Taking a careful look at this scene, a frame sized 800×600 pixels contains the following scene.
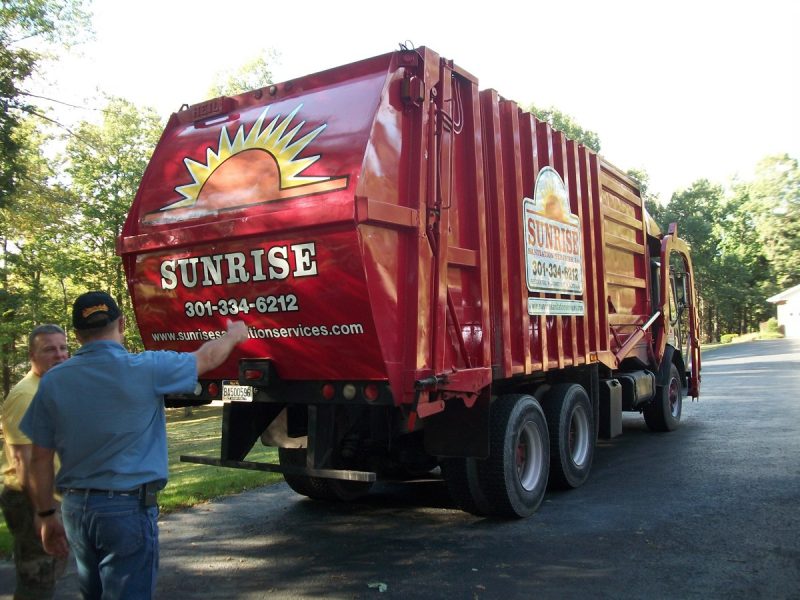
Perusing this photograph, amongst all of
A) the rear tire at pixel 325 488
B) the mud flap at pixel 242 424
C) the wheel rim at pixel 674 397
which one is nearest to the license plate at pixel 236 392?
the mud flap at pixel 242 424

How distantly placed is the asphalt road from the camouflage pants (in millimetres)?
1007

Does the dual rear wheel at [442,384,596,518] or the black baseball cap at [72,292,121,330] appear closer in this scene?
the black baseball cap at [72,292,121,330]

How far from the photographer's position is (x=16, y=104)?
13.9 m

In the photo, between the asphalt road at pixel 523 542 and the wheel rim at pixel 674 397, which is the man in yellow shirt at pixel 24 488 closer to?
the asphalt road at pixel 523 542

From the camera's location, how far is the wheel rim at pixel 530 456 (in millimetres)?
5902

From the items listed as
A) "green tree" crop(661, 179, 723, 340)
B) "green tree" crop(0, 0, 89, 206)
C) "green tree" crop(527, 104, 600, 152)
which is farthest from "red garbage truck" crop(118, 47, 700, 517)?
"green tree" crop(661, 179, 723, 340)

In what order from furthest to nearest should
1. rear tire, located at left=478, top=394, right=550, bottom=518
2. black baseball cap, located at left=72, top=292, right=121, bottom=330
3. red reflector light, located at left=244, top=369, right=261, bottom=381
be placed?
rear tire, located at left=478, top=394, right=550, bottom=518 < red reflector light, located at left=244, top=369, right=261, bottom=381 < black baseball cap, located at left=72, top=292, right=121, bottom=330

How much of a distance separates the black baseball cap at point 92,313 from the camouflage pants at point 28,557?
4.34 feet

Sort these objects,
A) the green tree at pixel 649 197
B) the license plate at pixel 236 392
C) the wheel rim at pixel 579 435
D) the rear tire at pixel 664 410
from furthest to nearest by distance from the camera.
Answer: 1. the green tree at pixel 649 197
2. the rear tire at pixel 664 410
3. the wheel rim at pixel 579 435
4. the license plate at pixel 236 392

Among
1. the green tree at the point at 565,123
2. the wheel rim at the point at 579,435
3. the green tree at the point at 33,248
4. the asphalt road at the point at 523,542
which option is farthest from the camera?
the green tree at the point at 565,123

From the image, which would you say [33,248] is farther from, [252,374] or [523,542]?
[523,542]

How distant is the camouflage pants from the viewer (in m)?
3.41

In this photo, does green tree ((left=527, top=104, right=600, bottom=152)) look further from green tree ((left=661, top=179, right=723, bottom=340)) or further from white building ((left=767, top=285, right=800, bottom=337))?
white building ((left=767, top=285, right=800, bottom=337))

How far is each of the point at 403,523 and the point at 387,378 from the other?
1926mm
